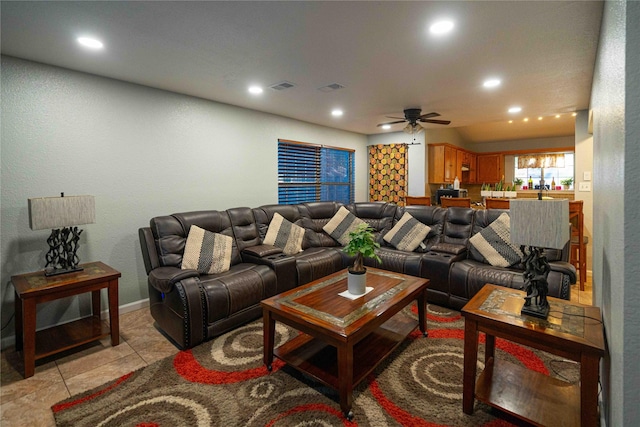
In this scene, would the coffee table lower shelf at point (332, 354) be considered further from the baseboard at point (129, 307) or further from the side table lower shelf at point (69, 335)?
the baseboard at point (129, 307)

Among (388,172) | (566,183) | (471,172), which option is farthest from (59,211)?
(566,183)

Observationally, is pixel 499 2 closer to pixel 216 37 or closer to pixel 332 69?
pixel 332 69

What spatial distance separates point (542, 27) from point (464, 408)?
2.62 meters

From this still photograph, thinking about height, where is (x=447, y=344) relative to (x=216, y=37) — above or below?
below

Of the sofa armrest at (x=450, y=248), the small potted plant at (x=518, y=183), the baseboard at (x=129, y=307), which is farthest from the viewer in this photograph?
the small potted plant at (x=518, y=183)

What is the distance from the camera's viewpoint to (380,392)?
1.99m

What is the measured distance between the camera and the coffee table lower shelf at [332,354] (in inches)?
78.2

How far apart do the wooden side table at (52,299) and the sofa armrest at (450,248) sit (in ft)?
10.9

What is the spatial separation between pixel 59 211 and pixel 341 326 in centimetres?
243

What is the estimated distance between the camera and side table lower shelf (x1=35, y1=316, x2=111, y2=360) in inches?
93.8

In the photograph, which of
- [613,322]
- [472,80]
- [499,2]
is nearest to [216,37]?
[499,2]

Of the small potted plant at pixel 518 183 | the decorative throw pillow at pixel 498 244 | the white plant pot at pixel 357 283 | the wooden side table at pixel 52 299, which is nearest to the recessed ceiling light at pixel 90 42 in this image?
the wooden side table at pixel 52 299

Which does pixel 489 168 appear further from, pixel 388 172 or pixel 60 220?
pixel 60 220

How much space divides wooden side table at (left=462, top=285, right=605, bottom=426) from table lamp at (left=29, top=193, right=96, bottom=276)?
305 centimetres
